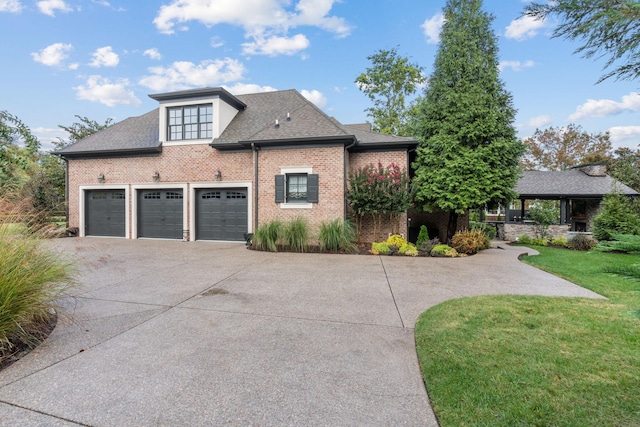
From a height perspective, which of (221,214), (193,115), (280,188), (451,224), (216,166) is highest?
(193,115)

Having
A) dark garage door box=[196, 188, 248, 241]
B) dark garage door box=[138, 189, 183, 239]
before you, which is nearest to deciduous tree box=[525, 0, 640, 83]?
dark garage door box=[196, 188, 248, 241]

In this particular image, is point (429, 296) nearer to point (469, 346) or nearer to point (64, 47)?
point (469, 346)

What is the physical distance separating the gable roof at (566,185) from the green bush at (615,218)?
4201 mm

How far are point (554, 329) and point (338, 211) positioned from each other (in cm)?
765

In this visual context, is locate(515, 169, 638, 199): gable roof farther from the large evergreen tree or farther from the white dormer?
the white dormer

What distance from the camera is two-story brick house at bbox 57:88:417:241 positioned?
35.9 feet

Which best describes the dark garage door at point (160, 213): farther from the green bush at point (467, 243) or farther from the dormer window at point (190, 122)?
the green bush at point (467, 243)

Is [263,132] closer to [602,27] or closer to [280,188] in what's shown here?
[280,188]

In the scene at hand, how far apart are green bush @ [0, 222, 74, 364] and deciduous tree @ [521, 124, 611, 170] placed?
35.5m

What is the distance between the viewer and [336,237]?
32.4 ft

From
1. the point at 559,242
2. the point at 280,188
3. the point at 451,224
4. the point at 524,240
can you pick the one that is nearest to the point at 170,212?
the point at 280,188

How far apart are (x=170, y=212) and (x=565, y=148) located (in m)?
38.8

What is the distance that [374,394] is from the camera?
2.35 metres

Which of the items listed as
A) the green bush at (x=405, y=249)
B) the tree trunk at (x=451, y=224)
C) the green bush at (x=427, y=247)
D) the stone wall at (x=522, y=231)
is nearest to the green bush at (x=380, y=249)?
the green bush at (x=405, y=249)
